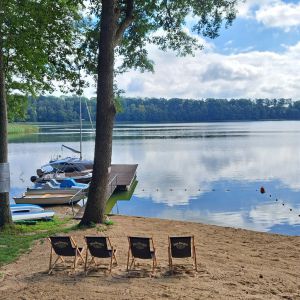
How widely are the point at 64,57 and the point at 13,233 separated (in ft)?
18.7

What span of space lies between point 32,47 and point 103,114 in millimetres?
2653

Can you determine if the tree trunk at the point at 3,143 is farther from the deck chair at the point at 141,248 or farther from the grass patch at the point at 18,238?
the deck chair at the point at 141,248

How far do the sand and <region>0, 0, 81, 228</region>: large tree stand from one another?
494 cm

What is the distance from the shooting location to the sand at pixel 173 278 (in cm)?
688

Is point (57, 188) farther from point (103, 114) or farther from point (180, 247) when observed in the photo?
point (180, 247)

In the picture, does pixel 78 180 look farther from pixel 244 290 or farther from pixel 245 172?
pixel 244 290

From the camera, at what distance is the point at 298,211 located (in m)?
21.3

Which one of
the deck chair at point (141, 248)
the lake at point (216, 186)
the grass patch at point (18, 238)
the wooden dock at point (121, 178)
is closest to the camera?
the deck chair at point (141, 248)

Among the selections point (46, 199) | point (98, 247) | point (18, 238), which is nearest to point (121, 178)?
point (46, 199)

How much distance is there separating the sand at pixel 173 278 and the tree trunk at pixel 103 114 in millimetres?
2245

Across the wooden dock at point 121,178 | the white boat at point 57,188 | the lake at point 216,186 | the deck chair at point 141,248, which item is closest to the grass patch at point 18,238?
the deck chair at point 141,248

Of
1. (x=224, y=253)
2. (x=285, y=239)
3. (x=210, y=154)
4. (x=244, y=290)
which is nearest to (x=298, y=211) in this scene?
(x=285, y=239)

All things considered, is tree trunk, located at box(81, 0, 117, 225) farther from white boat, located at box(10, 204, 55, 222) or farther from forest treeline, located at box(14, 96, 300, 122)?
forest treeline, located at box(14, 96, 300, 122)

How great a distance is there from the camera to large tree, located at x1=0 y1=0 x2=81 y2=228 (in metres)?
11.9
